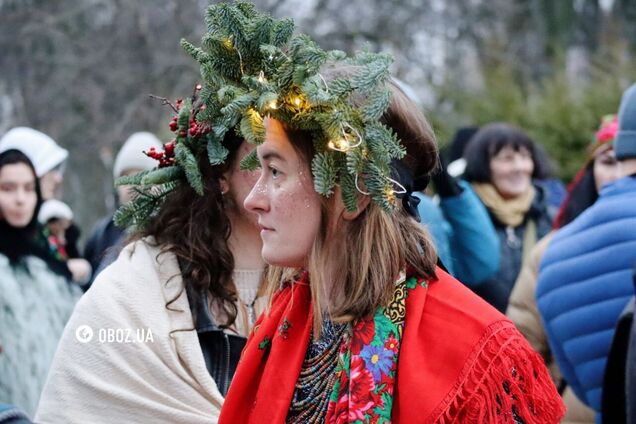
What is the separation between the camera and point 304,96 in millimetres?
2398

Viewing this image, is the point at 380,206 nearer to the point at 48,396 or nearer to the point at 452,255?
the point at 48,396

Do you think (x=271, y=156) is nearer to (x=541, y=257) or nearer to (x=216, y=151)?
(x=216, y=151)

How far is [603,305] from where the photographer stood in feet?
13.3

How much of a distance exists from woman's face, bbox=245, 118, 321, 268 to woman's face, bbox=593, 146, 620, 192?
3141 millimetres

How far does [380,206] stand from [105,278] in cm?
125

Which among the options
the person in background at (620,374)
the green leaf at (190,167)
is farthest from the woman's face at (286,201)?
the person in background at (620,374)

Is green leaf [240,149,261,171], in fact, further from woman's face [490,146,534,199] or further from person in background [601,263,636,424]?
woman's face [490,146,534,199]

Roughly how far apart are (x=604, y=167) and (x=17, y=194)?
301 cm

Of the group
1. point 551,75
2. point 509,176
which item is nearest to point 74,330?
point 509,176

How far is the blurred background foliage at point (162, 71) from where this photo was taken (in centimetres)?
1231

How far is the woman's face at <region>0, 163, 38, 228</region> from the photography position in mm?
5422

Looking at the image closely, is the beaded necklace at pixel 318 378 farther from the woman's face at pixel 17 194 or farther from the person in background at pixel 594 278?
the woman's face at pixel 17 194

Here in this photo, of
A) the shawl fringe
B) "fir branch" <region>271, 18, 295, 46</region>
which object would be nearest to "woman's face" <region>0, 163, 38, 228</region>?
"fir branch" <region>271, 18, 295, 46</region>

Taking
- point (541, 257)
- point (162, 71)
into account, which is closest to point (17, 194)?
point (541, 257)
